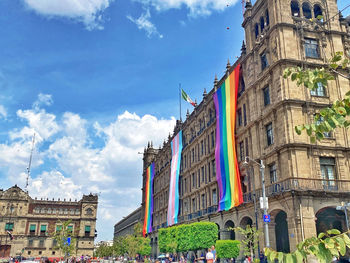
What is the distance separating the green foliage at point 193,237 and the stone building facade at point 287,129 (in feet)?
8.81

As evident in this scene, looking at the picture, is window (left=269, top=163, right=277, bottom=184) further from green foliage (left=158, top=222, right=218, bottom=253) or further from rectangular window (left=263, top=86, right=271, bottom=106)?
green foliage (left=158, top=222, right=218, bottom=253)

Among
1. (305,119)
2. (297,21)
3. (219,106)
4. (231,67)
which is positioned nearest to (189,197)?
(219,106)

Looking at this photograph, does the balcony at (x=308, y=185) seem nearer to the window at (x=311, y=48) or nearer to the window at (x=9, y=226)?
the window at (x=311, y=48)

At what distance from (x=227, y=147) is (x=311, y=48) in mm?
12868

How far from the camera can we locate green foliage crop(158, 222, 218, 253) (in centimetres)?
3478

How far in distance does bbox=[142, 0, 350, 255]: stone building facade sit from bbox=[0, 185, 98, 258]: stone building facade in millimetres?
53882

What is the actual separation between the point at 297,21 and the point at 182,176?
30.1 m

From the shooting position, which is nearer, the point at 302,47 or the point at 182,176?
the point at 302,47

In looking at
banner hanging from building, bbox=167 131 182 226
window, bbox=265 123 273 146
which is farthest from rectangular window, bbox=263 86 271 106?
banner hanging from building, bbox=167 131 182 226

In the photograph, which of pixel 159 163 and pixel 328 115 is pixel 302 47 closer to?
pixel 328 115

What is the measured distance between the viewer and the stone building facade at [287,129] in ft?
91.8

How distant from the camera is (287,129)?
97.0ft

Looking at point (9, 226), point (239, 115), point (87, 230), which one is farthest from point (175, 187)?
point (9, 226)

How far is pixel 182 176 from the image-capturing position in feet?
183
